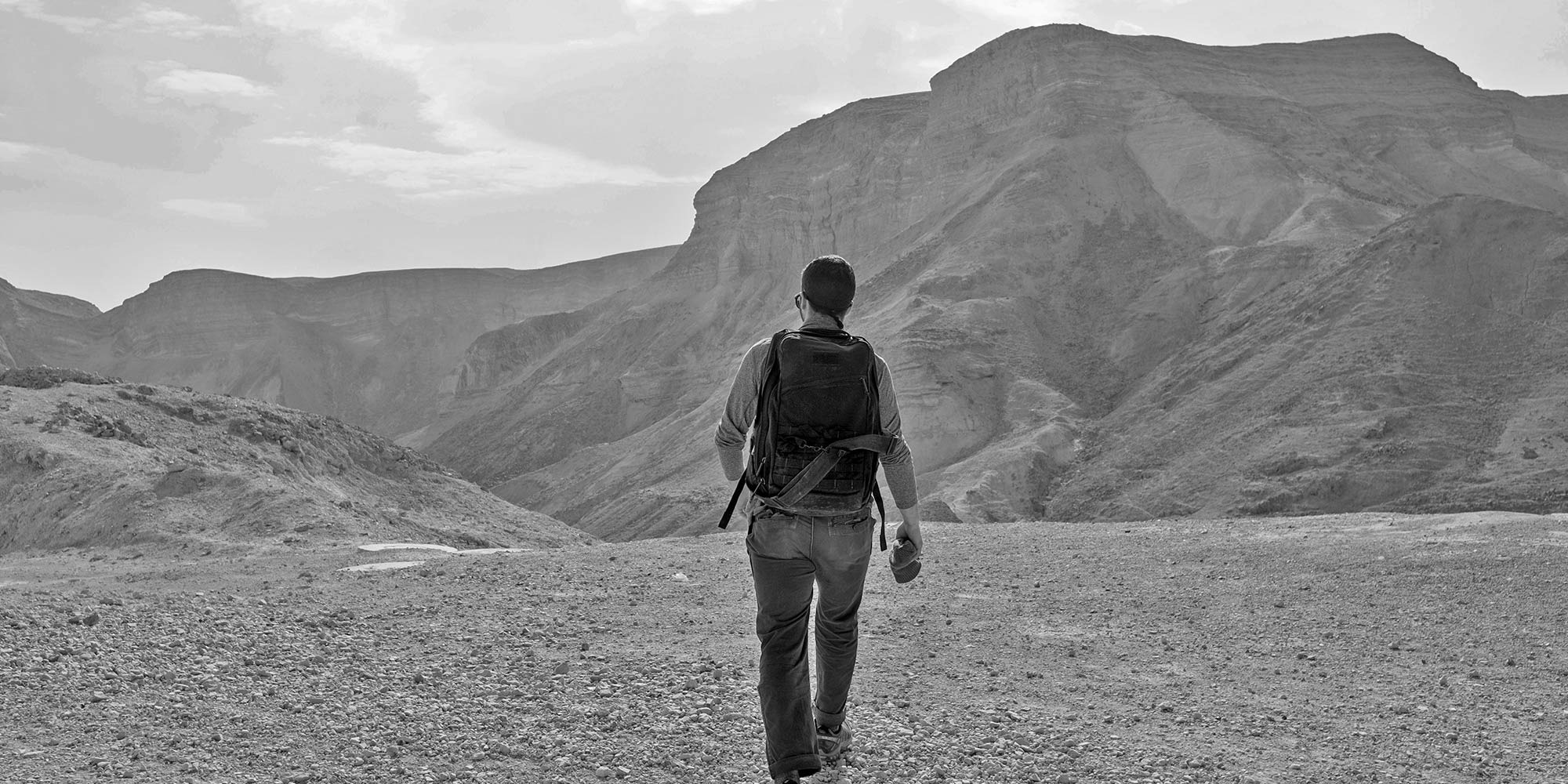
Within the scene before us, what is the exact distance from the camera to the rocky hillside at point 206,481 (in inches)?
691

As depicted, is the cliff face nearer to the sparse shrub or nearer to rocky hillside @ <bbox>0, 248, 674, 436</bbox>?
rocky hillside @ <bbox>0, 248, 674, 436</bbox>

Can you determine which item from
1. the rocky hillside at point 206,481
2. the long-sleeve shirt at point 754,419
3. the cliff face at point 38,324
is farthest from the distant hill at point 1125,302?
the cliff face at point 38,324

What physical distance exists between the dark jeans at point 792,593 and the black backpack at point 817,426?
0.26ft

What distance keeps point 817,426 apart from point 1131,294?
139 ft

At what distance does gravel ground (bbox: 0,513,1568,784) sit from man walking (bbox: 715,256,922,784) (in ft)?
1.36

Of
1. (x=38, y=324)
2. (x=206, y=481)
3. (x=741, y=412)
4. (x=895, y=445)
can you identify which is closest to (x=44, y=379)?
(x=206, y=481)

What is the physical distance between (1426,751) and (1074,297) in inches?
1633

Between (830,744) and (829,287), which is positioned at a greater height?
(829,287)

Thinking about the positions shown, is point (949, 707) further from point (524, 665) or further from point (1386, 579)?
point (1386, 579)

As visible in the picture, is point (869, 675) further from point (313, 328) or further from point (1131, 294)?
point (313, 328)

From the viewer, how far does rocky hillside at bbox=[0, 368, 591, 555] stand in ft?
57.6

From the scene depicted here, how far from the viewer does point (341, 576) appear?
10625mm

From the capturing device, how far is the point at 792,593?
449cm

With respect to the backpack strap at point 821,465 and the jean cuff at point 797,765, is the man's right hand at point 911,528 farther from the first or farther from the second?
the jean cuff at point 797,765
